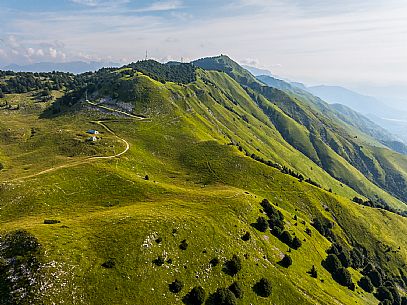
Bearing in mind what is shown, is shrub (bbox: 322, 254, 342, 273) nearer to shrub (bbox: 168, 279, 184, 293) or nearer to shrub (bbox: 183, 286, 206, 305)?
shrub (bbox: 183, 286, 206, 305)

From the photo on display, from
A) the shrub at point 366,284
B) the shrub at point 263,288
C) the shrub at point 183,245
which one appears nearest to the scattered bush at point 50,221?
the shrub at point 183,245

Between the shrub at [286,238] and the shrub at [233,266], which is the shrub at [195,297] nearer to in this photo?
the shrub at [233,266]

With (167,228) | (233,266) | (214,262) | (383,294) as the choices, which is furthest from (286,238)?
(383,294)

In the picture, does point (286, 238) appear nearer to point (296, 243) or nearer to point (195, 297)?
point (296, 243)

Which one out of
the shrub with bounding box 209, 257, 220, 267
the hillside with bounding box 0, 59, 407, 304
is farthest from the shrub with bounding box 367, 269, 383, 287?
the shrub with bounding box 209, 257, 220, 267

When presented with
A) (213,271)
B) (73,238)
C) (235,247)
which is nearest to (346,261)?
(235,247)

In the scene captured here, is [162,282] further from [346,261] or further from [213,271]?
[346,261]
